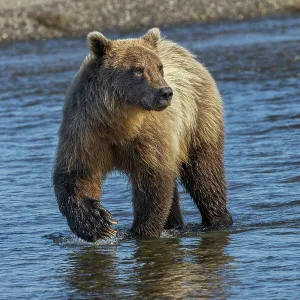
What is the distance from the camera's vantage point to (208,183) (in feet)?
27.7

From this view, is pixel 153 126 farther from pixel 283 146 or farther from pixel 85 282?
pixel 283 146

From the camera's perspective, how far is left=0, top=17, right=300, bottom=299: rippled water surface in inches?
258

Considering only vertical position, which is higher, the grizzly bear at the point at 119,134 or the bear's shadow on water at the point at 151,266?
the grizzly bear at the point at 119,134

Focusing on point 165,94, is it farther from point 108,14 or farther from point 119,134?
point 108,14

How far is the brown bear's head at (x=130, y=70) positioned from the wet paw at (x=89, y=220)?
79 cm

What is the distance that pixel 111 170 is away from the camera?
7566 mm

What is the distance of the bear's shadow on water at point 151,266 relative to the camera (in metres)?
6.42

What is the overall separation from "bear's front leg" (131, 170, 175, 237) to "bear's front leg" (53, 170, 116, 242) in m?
0.35

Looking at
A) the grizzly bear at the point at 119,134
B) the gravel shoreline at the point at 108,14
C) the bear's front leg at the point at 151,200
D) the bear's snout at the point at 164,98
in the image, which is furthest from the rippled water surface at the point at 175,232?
the gravel shoreline at the point at 108,14

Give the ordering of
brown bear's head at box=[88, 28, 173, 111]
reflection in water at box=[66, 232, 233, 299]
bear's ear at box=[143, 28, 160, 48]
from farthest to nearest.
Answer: bear's ear at box=[143, 28, 160, 48] → brown bear's head at box=[88, 28, 173, 111] → reflection in water at box=[66, 232, 233, 299]

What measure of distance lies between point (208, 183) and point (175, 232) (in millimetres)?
499

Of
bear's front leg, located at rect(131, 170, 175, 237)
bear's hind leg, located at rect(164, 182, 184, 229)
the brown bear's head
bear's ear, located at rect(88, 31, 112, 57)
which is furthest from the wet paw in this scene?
bear's hind leg, located at rect(164, 182, 184, 229)

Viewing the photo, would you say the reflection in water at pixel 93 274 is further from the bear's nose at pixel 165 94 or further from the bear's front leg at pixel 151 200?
the bear's nose at pixel 165 94

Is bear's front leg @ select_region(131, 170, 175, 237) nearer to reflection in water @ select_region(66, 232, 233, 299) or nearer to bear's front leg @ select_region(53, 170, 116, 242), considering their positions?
reflection in water @ select_region(66, 232, 233, 299)
